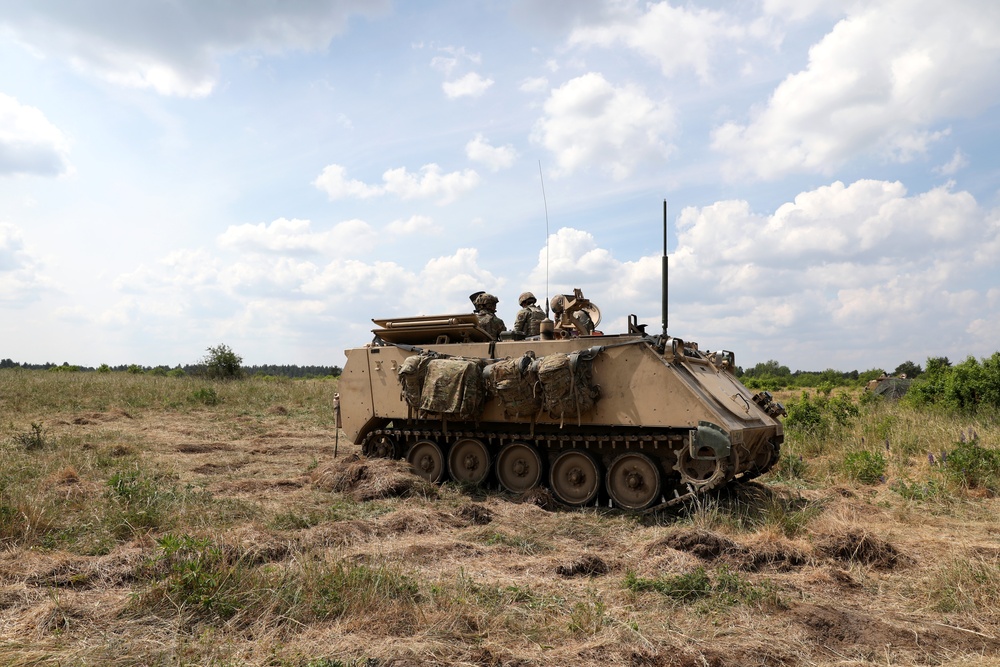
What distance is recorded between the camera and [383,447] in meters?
10.7

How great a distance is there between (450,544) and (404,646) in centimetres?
258

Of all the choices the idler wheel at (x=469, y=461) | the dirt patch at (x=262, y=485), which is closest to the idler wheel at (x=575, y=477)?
the idler wheel at (x=469, y=461)

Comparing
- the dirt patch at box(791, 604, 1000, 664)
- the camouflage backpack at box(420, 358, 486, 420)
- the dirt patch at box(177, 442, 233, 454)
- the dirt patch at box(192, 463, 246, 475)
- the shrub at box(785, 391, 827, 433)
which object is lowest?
the dirt patch at box(791, 604, 1000, 664)

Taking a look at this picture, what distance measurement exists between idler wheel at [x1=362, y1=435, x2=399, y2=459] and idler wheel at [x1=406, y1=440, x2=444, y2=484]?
250 mm

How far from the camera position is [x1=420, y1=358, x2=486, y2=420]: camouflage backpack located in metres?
9.09

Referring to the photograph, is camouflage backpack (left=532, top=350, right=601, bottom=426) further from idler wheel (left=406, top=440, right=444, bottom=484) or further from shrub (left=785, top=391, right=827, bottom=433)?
shrub (left=785, top=391, right=827, bottom=433)

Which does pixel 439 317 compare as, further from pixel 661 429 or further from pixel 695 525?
pixel 695 525

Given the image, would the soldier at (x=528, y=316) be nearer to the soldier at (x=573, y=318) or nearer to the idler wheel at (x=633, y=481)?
the soldier at (x=573, y=318)

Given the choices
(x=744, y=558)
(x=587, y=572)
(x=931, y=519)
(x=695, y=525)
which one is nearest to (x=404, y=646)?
(x=587, y=572)

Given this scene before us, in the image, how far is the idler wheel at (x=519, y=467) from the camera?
363 inches

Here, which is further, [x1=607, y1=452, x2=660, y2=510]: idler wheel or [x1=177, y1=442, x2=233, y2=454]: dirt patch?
[x1=177, y1=442, x2=233, y2=454]: dirt patch

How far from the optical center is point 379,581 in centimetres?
484

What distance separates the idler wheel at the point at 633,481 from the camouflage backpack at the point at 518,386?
1175mm

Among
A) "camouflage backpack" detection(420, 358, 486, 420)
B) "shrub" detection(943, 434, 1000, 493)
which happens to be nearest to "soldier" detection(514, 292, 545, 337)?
"camouflage backpack" detection(420, 358, 486, 420)
